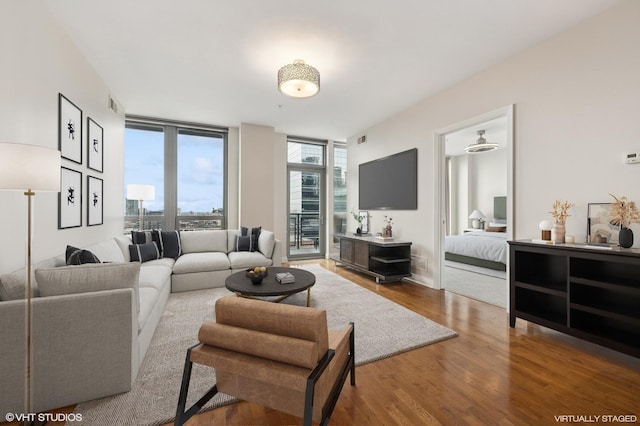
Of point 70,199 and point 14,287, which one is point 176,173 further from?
point 14,287

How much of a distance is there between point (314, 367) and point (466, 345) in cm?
182

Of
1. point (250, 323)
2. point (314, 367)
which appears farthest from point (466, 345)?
point (250, 323)

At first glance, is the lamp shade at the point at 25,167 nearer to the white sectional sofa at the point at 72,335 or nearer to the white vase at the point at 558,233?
the white sectional sofa at the point at 72,335

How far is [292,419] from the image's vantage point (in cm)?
149

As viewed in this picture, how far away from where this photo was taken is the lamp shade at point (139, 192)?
431 cm

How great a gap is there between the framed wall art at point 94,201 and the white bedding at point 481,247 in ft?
19.8

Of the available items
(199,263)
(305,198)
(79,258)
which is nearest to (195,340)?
(79,258)

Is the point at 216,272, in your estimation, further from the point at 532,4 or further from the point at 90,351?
the point at 532,4

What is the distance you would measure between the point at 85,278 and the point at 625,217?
394 centimetres

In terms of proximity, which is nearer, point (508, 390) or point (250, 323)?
point (250, 323)

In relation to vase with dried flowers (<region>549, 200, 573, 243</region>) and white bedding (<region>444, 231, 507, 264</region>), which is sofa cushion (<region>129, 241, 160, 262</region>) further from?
white bedding (<region>444, 231, 507, 264</region>)

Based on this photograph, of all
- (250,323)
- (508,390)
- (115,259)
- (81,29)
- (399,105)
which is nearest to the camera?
(250,323)

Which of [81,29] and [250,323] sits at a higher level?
[81,29]

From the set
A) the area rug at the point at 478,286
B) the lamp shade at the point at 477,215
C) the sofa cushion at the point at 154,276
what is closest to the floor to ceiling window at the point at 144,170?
the sofa cushion at the point at 154,276
